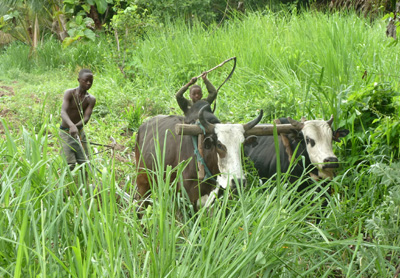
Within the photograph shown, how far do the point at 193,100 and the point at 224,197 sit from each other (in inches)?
103

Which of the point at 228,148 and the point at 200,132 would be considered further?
the point at 200,132

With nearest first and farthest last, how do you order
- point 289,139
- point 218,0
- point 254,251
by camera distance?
1. point 254,251
2. point 289,139
3. point 218,0

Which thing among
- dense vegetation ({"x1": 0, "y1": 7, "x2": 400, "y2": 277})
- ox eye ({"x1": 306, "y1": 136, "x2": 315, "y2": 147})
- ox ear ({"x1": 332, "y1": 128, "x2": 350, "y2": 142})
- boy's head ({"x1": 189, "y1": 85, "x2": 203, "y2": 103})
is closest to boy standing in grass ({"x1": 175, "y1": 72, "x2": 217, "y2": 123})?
boy's head ({"x1": 189, "y1": 85, "x2": 203, "y2": 103})

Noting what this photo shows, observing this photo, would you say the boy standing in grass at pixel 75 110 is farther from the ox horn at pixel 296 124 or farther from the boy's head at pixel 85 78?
the ox horn at pixel 296 124

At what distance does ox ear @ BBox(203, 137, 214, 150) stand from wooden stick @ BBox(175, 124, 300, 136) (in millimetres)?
148

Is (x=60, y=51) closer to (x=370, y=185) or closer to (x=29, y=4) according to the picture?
(x=29, y=4)

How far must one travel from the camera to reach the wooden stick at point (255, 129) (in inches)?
187

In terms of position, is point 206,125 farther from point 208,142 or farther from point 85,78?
point 85,78

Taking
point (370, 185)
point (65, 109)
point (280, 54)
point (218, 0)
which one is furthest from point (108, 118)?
point (218, 0)

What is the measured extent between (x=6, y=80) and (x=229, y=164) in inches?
485

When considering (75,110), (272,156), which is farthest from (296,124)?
(75,110)

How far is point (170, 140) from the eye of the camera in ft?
17.7

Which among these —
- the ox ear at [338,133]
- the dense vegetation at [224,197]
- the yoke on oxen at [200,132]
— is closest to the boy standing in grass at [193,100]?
the yoke on oxen at [200,132]

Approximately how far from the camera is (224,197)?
3.17m
